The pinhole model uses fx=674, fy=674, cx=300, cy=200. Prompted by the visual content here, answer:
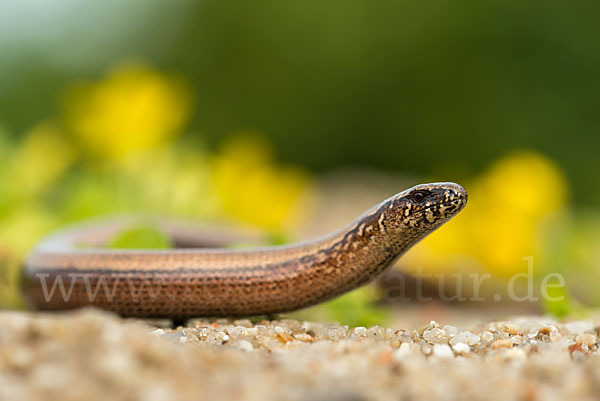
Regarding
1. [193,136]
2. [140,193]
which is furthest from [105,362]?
[193,136]

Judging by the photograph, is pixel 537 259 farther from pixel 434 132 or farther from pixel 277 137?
pixel 277 137

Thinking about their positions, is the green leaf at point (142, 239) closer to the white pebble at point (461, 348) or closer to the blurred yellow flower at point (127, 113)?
the white pebble at point (461, 348)

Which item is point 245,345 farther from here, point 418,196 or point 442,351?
point 418,196

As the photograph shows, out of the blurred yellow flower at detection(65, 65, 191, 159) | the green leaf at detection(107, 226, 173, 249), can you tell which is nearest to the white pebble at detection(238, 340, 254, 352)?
the green leaf at detection(107, 226, 173, 249)

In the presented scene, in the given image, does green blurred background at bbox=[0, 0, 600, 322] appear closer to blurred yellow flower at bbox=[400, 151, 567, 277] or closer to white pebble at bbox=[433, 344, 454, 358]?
blurred yellow flower at bbox=[400, 151, 567, 277]

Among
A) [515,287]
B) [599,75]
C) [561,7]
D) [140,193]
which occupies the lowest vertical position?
[515,287]

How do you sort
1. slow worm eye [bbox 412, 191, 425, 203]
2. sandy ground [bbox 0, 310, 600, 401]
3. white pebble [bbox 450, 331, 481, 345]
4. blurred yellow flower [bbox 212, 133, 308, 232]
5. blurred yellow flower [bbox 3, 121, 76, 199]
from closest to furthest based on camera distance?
sandy ground [bbox 0, 310, 600, 401], white pebble [bbox 450, 331, 481, 345], slow worm eye [bbox 412, 191, 425, 203], blurred yellow flower [bbox 3, 121, 76, 199], blurred yellow flower [bbox 212, 133, 308, 232]

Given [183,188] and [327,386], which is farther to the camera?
[183,188]
